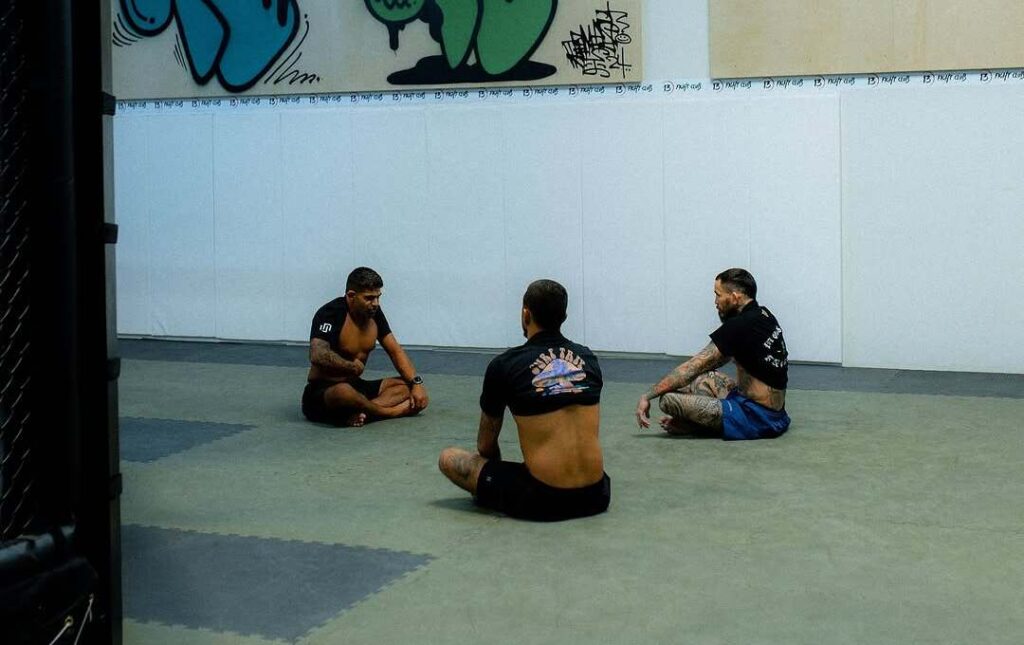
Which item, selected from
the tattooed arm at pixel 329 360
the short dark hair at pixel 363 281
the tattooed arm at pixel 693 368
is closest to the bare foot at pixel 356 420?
the tattooed arm at pixel 329 360

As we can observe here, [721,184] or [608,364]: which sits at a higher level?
[721,184]

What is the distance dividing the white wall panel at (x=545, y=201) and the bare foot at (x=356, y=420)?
12.9ft

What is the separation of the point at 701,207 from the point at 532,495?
251 inches

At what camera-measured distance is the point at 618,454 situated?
827 cm

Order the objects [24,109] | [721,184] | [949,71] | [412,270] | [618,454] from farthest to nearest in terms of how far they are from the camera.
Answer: [412,270]
[721,184]
[949,71]
[618,454]
[24,109]

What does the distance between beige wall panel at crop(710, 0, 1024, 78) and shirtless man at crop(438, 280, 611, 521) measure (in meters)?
6.22

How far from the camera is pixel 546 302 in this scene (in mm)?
6477

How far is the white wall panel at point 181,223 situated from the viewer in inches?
573

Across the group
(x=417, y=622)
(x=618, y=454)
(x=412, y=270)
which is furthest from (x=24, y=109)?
(x=412, y=270)

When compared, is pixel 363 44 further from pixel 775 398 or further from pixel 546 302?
pixel 546 302

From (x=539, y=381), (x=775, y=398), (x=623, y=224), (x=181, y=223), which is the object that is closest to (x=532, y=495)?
(x=539, y=381)

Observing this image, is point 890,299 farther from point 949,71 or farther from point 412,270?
point 412,270

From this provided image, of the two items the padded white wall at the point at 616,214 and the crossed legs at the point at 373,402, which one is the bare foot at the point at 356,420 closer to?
the crossed legs at the point at 373,402

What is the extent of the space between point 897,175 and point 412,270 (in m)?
4.87
